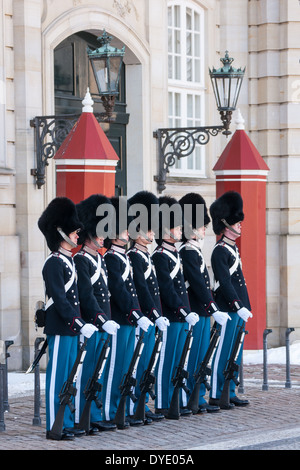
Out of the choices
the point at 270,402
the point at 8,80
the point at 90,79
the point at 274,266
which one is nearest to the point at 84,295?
the point at 270,402

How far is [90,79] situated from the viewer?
13891 millimetres

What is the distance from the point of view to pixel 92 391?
28.5 feet

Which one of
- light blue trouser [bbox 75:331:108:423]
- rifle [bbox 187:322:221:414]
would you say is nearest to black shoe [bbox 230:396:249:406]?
rifle [bbox 187:322:221:414]

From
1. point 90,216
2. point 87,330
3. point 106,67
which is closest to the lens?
point 87,330

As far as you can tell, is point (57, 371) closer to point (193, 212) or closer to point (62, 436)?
point (62, 436)

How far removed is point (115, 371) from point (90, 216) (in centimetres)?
118

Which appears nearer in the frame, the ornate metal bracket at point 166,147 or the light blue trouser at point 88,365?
the light blue trouser at point 88,365

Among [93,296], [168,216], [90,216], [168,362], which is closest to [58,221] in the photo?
[90,216]

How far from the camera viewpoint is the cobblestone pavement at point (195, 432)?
832 cm

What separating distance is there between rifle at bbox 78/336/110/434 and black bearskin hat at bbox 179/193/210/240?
1.61 m

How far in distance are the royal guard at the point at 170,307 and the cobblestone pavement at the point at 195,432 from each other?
0.30m

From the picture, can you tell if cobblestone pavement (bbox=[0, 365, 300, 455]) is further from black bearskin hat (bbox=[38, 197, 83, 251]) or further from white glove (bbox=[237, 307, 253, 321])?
black bearskin hat (bbox=[38, 197, 83, 251])

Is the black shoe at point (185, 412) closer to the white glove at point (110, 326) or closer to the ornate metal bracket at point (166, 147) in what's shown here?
the white glove at point (110, 326)

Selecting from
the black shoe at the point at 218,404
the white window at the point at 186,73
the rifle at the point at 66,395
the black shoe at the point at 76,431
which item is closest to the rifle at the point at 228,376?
the black shoe at the point at 218,404
